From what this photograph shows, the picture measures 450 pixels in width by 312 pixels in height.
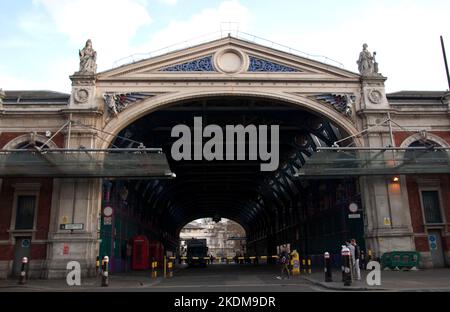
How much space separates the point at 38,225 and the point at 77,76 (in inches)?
394

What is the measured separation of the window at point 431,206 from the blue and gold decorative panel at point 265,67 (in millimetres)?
12396

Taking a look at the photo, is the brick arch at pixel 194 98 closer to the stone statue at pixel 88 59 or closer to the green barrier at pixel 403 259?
the stone statue at pixel 88 59

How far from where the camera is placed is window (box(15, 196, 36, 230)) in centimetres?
2627

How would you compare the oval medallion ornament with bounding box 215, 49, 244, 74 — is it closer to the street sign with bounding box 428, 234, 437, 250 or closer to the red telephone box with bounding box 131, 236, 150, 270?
the red telephone box with bounding box 131, 236, 150, 270

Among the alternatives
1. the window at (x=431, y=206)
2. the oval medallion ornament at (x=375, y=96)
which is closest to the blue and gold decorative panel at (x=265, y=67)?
the oval medallion ornament at (x=375, y=96)

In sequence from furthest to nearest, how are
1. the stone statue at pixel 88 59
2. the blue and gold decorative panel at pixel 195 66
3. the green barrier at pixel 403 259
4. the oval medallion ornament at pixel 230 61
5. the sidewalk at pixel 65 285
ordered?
1. the oval medallion ornament at pixel 230 61
2. the blue and gold decorative panel at pixel 195 66
3. the stone statue at pixel 88 59
4. the green barrier at pixel 403 259
5. the sidewalk at pixel 65 285

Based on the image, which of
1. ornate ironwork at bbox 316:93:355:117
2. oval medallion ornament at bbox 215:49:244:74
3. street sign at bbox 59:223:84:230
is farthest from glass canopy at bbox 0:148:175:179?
ornate ironwork at bbox 316:93:355:117

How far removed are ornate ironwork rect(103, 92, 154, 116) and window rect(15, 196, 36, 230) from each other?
763 cm

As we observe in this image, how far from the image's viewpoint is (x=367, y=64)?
29.8 m

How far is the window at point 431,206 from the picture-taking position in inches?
1096

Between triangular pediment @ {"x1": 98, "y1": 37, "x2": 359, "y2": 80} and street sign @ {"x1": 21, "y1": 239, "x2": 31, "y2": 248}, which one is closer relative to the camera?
street sign @ {"x1": 21, "y1": 239, "x2": 31, "y2": 248}
